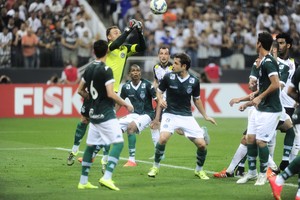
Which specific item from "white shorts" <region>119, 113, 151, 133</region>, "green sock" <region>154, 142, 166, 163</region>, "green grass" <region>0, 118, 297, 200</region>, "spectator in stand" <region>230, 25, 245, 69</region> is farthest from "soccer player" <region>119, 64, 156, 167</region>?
"spectator in stand" <region>230, 25, 245, 69</region>

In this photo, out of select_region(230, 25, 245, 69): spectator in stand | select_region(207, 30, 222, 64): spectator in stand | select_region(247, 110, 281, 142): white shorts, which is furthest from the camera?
select_region(230, 25, 245, 69): spectator in stand

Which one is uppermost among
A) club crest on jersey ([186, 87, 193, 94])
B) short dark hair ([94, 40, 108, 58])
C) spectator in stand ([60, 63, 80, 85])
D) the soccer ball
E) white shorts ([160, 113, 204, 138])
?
the soccer ball

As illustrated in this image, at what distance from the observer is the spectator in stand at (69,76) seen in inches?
1190

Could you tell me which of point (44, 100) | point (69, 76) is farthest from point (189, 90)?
point (69, 76)

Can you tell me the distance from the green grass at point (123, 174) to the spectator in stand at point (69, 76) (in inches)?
254

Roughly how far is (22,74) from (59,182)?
17379 mm

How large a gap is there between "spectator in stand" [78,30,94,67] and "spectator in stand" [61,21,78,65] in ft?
0.67

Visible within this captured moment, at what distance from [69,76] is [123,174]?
15.8 m

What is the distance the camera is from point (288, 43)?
14.6 metres

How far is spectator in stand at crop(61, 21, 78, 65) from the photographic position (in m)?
30.6

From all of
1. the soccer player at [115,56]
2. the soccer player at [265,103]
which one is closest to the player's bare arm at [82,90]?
the soccer player at [115,56]

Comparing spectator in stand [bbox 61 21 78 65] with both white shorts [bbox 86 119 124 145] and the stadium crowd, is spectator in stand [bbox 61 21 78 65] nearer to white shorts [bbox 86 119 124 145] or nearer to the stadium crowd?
the stadium crowd

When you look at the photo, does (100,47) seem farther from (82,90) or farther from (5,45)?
(5,45)

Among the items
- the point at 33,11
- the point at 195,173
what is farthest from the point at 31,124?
the point at 195,173
